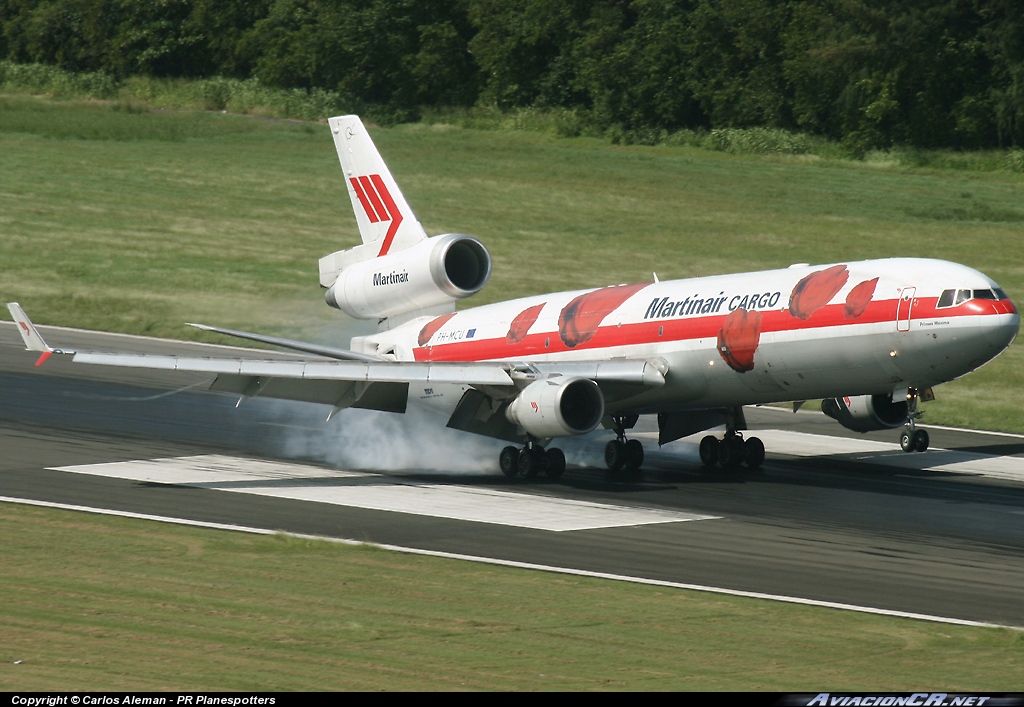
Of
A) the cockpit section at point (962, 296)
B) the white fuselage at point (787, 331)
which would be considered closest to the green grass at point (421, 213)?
the white fuselage at point (787, 331)

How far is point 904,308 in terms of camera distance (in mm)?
28031

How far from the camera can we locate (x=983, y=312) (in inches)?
1080

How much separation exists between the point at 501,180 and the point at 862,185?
63.9 ft

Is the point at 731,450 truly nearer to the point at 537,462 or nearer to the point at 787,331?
the point at 537,462

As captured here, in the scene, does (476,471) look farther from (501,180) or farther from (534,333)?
(501,180)

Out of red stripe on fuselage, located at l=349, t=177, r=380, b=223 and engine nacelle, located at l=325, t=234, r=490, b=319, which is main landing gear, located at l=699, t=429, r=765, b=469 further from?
red stripe on fuselage, located at l=349, t=177, r=380, b=223

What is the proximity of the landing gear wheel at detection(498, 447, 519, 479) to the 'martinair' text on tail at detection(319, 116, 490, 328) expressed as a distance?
4857 mm

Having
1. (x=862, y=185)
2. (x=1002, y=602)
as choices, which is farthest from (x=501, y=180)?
(x=1002, y=602)

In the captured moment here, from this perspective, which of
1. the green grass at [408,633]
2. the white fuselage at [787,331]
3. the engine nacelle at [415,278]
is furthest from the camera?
the engine nacelle at [415,278]

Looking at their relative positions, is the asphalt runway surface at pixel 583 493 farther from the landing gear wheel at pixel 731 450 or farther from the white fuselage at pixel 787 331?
the white fuselage at pixel 787 331

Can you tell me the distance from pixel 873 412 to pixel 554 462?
7189mm

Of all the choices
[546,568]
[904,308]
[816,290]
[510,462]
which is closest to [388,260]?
[510,462]

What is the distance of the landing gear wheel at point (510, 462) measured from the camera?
31.7m

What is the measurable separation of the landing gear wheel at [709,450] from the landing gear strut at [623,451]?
1445mm
